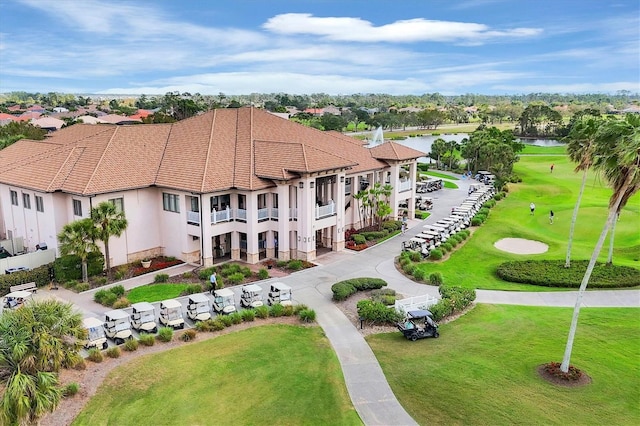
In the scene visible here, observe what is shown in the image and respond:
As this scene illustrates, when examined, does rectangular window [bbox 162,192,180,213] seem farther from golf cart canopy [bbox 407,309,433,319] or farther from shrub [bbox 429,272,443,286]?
golf cart canopy [bbox 407,309,433,319]

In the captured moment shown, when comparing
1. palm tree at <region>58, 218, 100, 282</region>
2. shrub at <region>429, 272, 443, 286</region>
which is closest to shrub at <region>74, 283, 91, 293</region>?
palm tree at <region>58, 218, 100, 282</region>

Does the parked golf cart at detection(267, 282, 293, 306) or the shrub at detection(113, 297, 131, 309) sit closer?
the shrub at detection(113, 297, 131, 309)

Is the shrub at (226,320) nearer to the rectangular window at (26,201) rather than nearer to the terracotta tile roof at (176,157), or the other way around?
the terracotta tile roof at (176,157)

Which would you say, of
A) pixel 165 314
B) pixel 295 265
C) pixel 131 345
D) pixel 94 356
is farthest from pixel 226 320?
pixel 295 265

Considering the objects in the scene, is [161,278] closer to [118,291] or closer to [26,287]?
[118,291]

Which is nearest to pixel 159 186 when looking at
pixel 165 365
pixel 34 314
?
pixel 165 365

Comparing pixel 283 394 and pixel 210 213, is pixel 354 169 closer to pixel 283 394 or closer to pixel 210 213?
pixel 210 213

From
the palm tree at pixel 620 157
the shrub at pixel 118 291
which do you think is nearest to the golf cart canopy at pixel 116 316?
the shrub at pixel 118 291
